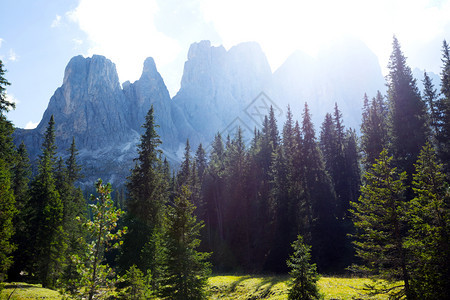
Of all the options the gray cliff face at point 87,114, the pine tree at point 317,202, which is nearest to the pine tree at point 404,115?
the pine tree at point 317,202

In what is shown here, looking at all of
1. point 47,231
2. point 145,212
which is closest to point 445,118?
point 145,212

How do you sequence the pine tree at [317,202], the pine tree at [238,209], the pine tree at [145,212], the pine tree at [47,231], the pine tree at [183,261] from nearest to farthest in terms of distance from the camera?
the pine tree at [183,261] → the pine tree at [145,212] → the pine tree at [47,231] → the pine tree at [317,202] → the pine tree at [238,209]

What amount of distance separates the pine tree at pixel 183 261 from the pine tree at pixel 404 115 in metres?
Answer: 24.7

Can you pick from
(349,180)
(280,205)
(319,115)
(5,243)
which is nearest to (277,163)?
(280,205)

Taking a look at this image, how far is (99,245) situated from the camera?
26.0ft

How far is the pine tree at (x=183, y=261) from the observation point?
52.0 ft

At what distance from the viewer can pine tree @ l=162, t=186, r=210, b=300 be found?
15.9 m

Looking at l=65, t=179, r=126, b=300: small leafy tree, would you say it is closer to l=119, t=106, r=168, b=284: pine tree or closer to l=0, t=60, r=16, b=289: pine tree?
l=0, t=60, r=16, b=289: pine tree

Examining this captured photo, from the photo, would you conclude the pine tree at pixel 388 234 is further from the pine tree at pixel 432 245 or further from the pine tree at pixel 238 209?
the pine tree at pixel 238 209

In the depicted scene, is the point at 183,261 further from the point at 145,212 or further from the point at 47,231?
the point at 47,231

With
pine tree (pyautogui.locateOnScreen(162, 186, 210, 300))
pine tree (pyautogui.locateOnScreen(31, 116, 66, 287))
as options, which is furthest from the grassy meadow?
pine tree (pyautogui.locateOnScreen(31, 116, 66, 287))

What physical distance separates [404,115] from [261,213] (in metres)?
24.7

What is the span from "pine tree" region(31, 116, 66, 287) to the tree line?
120 millimetres

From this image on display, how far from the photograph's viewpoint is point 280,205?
1452 inches
